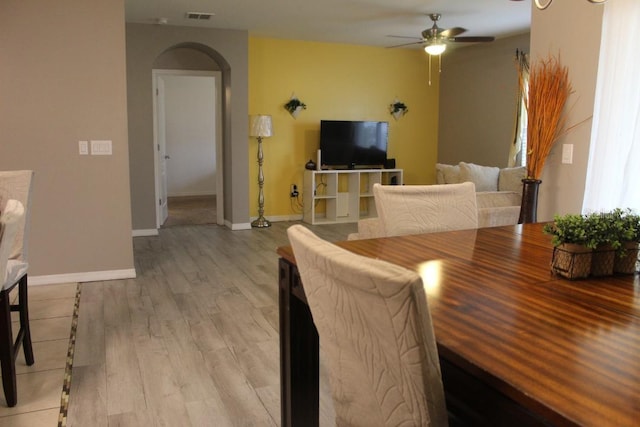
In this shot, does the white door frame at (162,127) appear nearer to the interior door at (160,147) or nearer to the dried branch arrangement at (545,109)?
the interior door at (160,147)

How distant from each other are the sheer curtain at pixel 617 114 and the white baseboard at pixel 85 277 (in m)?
3.62

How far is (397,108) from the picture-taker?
8.07 m

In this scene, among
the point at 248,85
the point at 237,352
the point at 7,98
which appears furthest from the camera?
the point at 248,85

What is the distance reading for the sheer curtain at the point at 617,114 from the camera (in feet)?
10.0

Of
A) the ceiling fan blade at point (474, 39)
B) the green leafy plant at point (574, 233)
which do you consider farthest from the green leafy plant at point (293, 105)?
the green leafy plant at point (574, 233)

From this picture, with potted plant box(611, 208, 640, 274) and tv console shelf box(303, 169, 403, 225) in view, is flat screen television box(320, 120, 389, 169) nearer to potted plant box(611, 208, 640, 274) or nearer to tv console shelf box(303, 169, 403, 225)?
tv console shelf box(303, 169, 403, 225)

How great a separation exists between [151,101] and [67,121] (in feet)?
7.67

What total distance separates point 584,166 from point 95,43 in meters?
3.70

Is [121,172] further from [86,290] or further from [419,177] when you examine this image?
[419,177]

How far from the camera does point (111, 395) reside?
2.51m

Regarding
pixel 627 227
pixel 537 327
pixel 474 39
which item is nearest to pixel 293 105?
pixel 474 39

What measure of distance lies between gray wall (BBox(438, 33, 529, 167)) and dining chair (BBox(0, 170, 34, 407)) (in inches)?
234

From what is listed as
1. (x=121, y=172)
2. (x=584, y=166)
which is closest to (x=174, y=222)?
(x=121, y=172)

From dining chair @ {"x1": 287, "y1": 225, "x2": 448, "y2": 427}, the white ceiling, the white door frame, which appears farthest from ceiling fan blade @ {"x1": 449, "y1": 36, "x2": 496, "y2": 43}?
dining chair @ {"x1": 287, "y1": 225, "x2": 448, "y2": 427}
